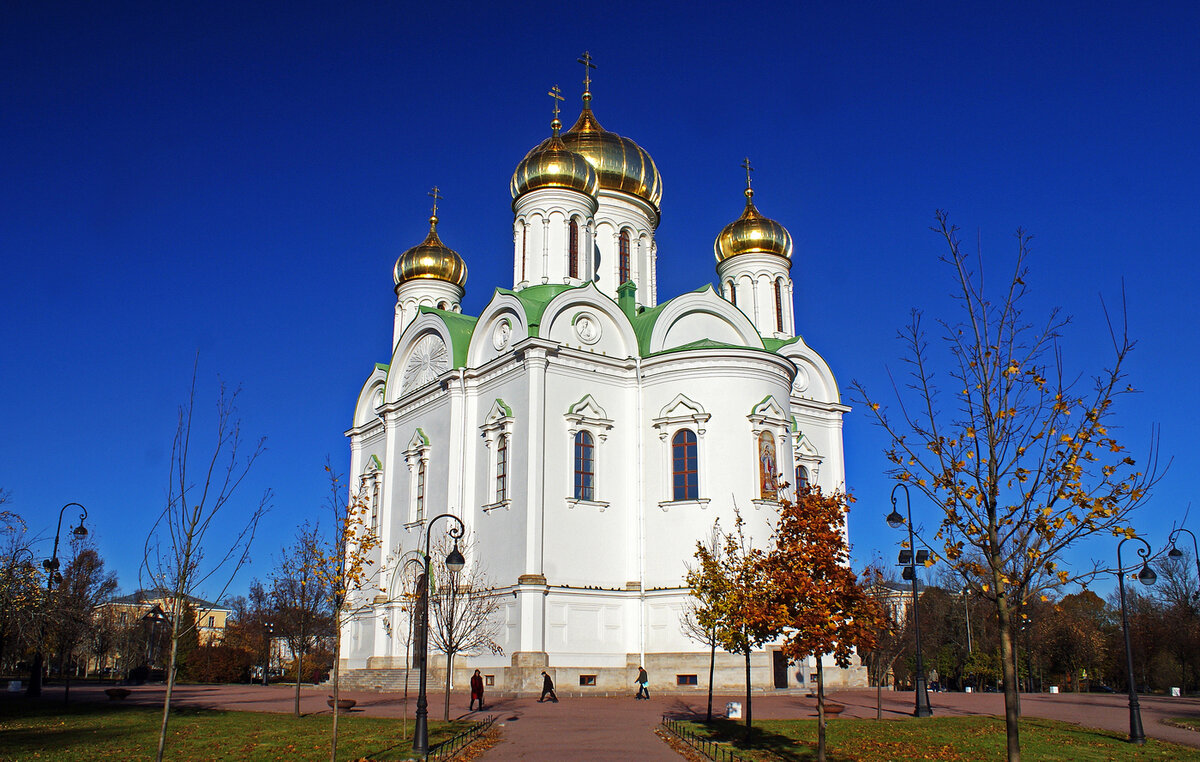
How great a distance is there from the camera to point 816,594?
1291cm

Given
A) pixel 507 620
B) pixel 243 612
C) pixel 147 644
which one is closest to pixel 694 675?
pixel 507 620

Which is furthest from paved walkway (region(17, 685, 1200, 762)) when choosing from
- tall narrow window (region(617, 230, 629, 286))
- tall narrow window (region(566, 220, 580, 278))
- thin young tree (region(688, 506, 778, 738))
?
tall narrow window (region(617, 230, 629, 286))

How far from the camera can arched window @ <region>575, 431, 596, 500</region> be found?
26438mm

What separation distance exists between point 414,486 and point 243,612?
5258 centimetres

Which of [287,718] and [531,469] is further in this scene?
[531,469]

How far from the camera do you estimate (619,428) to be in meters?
27.4

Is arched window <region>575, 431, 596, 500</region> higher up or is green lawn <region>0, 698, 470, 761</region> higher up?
arched window <region>575, 431, 596, 500</region>

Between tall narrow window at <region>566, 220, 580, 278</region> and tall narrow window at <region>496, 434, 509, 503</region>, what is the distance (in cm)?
667

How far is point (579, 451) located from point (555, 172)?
9884 mm

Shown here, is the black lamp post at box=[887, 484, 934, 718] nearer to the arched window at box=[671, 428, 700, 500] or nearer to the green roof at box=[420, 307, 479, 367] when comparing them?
the arched window at box=[671, 428, 700, 500]

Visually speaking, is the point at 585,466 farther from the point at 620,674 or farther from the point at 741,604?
the point at 741,604

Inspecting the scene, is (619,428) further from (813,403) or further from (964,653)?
(964,653)

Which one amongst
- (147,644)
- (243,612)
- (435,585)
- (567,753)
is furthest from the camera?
(243,612)

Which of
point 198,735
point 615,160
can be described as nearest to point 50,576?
point 198,735
